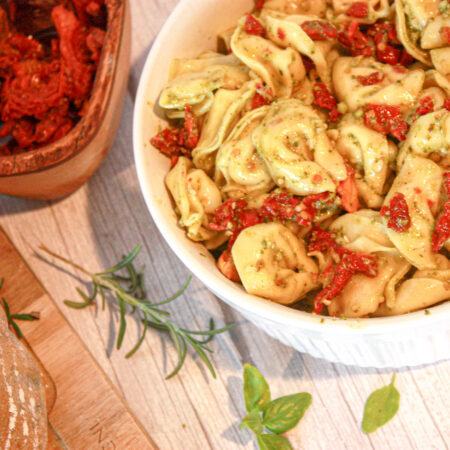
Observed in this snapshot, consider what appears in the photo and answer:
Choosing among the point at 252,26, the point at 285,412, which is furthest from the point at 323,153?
the point at 285,412

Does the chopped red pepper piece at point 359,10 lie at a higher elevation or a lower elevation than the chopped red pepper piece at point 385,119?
higher

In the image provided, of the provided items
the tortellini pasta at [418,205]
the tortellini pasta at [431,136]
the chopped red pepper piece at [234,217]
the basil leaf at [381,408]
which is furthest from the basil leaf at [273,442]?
the tortellini pasta at [431,136]

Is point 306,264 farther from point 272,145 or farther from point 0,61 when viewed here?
point 0,61

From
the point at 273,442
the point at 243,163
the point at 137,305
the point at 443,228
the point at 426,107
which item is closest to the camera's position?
the point at 443,228

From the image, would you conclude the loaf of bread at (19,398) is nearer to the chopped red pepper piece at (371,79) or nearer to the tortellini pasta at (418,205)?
the tortellini pasta at (418,205)

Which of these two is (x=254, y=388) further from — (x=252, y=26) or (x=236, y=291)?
(x=252, y=26)

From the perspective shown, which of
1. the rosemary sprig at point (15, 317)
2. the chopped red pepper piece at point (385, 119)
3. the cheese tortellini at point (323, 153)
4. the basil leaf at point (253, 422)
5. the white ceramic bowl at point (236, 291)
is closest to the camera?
the white ceramic bowl at point (236, 291)

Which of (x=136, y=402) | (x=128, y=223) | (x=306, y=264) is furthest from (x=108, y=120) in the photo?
(x=136, y=402)
